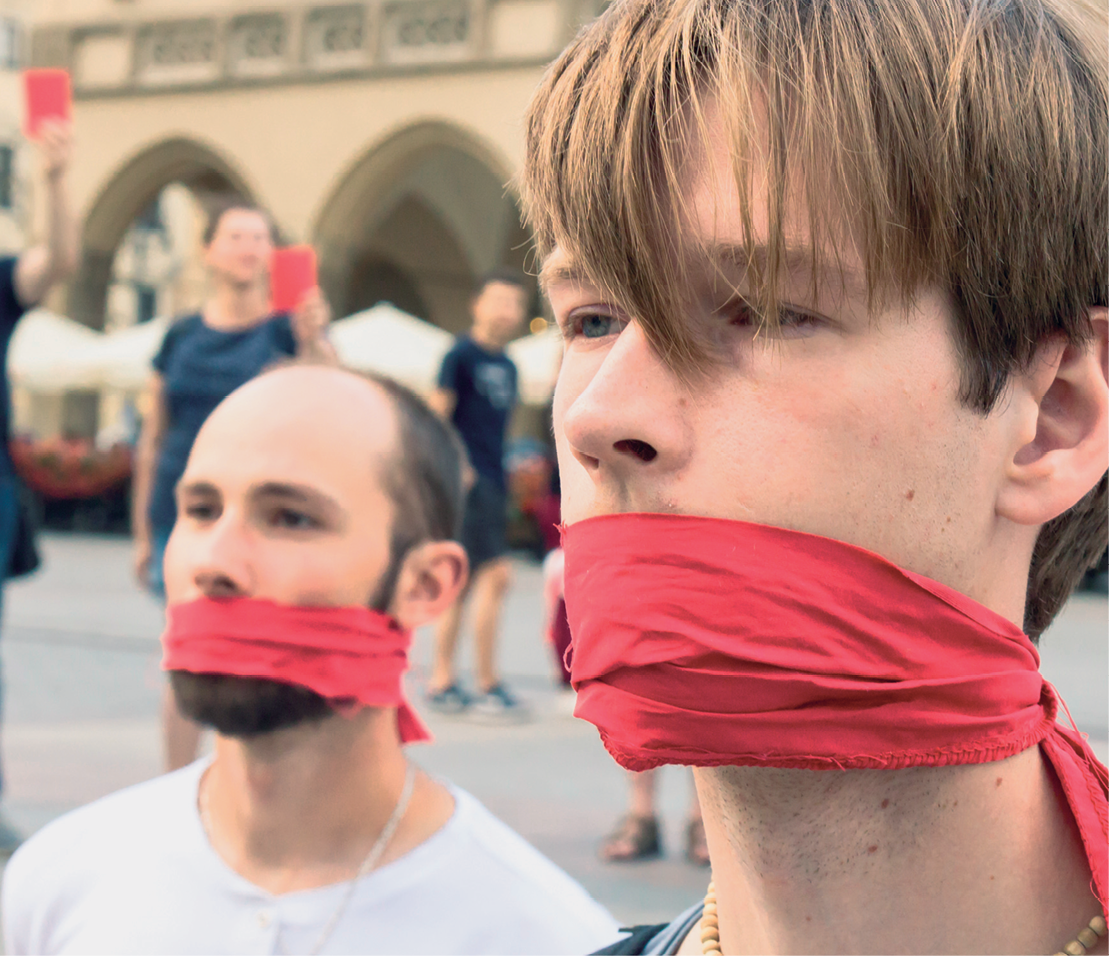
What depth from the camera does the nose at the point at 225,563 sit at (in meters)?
2.05

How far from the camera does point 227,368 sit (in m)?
4.54

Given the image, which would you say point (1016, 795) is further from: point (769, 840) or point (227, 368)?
point (227, 368)

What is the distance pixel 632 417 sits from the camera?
3.38 feet

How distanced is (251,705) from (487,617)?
4513 mm

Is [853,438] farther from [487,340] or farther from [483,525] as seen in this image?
[487,340]

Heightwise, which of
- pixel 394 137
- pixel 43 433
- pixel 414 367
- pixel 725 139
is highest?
pixel 394 137

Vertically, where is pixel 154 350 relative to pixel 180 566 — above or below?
below

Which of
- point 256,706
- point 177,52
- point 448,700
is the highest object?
point 177,52

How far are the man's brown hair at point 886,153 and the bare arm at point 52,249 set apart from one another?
3.34 m

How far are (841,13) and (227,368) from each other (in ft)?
12.3

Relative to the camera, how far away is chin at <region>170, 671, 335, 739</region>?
202cm

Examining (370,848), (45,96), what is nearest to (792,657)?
(370,848)

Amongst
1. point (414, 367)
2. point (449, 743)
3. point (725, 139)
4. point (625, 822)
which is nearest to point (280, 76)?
point (414, 367)

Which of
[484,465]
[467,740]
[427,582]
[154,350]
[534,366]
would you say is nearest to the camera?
[427,582]
